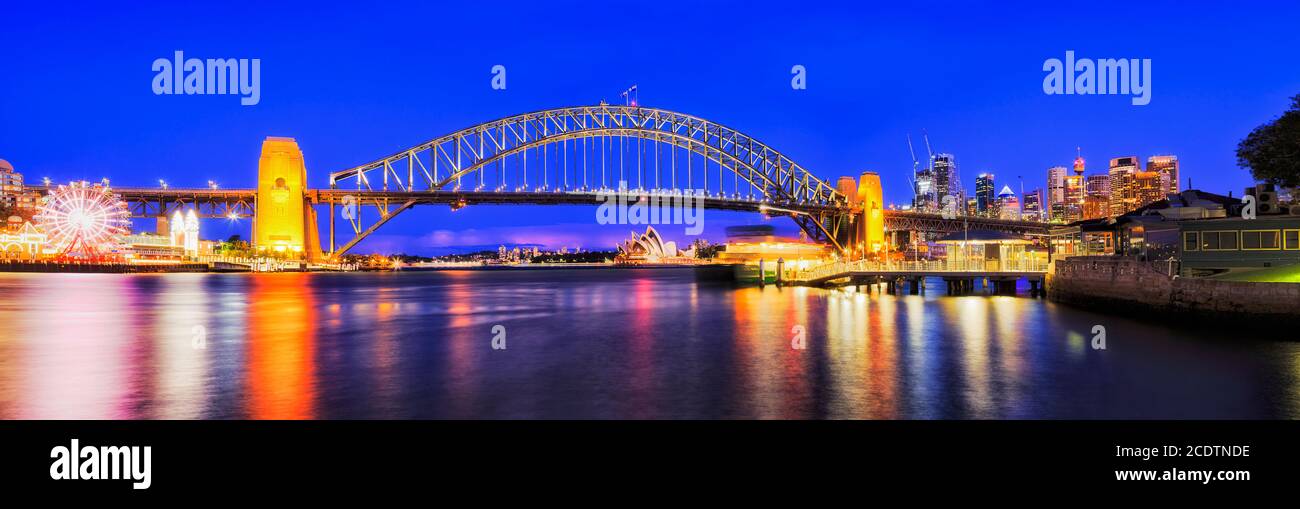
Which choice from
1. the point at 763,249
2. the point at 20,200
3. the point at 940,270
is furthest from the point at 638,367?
the point at 20,200

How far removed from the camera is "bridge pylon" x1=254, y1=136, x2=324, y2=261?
233 ft

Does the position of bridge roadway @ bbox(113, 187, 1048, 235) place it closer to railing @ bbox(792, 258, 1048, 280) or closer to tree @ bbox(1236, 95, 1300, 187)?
railing @ bbox(792, 258, 1048, 280)

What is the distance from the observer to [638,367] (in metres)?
15.0

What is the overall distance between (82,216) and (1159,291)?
7561 cm

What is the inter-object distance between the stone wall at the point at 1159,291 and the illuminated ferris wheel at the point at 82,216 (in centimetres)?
7218

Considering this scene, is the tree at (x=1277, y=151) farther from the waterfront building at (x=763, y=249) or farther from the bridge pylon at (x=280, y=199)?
the bridge pylon at (x=280, y=199)

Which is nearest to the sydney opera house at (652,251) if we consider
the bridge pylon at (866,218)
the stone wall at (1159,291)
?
the bridge pylon at (866,218)

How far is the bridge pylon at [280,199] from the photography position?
71000 mm

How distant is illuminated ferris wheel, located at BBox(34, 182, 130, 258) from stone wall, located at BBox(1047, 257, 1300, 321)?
237 ft

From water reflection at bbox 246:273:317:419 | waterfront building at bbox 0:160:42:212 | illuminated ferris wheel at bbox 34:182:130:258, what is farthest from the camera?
waterfront building at bbox 0:160:42:212

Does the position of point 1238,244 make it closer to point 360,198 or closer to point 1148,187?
point 360,198

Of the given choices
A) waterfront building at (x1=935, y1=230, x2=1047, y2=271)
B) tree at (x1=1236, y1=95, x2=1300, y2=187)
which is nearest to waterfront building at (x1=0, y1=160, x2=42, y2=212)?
waterfront building at (x1=935, y1=230, x2=1047, y2=271)

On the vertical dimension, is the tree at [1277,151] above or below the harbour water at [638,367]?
above
